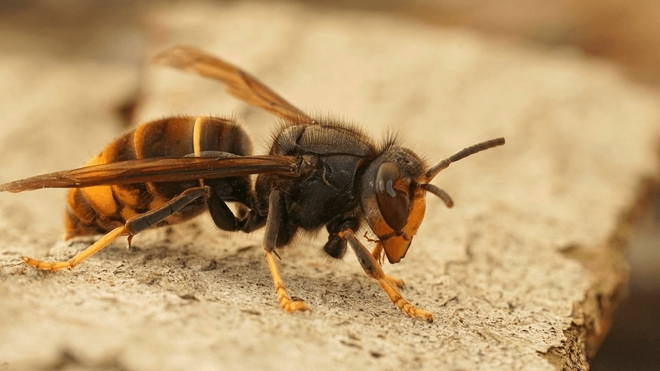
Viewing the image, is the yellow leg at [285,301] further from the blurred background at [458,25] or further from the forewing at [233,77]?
the blurred background at [458,25]

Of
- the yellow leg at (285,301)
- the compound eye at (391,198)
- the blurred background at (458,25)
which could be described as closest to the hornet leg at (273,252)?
the yellow leg at (285,301)

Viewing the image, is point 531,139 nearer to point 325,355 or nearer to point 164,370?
point 325,355

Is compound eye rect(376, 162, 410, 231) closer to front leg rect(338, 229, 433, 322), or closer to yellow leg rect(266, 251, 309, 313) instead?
front leg rect(338, 229, 433, 322)

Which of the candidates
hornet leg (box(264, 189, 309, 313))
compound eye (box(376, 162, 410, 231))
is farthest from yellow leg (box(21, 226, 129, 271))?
compound eye (box(376, 162, 410, 231))

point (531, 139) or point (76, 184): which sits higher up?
point (531, 139)

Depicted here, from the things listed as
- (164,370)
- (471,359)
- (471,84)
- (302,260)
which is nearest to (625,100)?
(471,84)

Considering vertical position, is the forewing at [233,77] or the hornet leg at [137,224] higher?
the forewing at [233,77]
